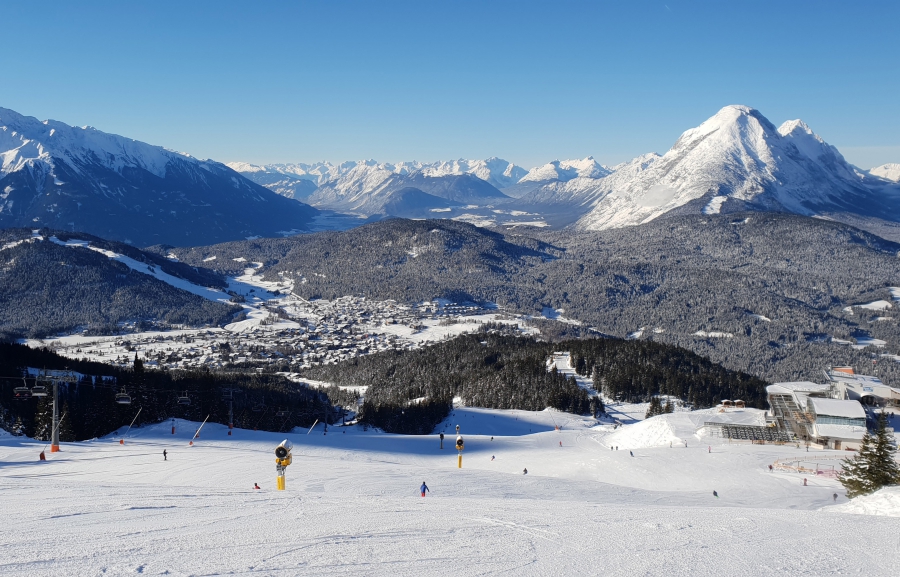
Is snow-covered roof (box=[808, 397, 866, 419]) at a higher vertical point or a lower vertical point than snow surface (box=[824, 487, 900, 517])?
higher

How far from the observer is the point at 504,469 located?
2464 inches

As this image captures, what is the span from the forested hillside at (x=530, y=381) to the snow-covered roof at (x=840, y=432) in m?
35.9

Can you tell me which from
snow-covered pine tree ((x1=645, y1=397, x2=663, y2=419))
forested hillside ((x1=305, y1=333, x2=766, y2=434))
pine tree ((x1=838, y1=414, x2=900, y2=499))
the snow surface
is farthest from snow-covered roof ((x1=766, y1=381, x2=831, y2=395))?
the snow surface

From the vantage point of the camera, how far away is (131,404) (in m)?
78.6

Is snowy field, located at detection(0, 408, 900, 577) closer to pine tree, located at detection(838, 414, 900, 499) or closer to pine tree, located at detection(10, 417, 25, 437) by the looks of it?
pine tree, located at detection(838, 414, 900, 499)

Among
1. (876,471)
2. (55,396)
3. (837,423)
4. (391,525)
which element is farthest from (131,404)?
(837,423)

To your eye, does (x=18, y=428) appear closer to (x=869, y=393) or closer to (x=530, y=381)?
(x=530, y=381)

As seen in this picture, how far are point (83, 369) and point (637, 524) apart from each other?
394 feet

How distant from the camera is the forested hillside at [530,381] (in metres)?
108

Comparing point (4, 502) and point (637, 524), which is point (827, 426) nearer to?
point (637, 524)

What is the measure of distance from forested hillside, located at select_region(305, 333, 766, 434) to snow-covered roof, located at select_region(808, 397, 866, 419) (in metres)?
31.6

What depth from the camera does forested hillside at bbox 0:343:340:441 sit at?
242ft

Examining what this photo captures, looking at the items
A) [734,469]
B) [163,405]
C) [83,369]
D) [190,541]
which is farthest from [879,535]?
[83,369]

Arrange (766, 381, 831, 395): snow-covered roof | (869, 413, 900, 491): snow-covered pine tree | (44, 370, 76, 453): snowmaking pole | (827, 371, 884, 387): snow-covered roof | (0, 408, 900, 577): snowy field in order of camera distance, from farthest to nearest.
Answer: (827, 371, 884, 387): snow-covered roof, (766, 381, 831, 395): snow-covered roof, (44, 370, 76, 453): snowmaking pole, (869, 413, 900, 491): snow-covered pine tree, (0, 408, 900, 577): snowy field
